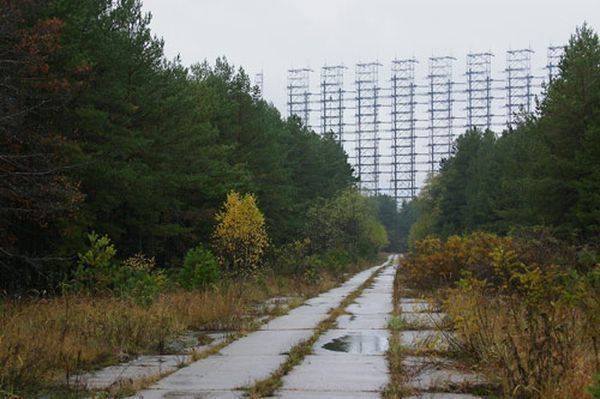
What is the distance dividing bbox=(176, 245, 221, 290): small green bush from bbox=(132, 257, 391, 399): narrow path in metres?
3.32

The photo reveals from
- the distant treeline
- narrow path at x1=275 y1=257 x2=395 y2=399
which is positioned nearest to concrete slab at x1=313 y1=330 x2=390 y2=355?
narrow path at x1=275 y1=257 x2=395 y2=399

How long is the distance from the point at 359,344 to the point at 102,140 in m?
13.6

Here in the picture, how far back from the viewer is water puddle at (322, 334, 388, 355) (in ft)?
35.4

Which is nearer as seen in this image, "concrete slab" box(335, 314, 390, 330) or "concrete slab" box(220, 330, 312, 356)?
"concrete slab" box(220, 330, 312, 356)

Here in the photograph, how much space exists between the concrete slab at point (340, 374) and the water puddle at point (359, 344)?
655 millimetres

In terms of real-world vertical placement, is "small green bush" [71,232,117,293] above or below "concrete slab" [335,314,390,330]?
above

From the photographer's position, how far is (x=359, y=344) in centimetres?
1156

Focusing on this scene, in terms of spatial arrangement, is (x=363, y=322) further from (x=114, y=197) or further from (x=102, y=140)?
(x=102, y=140)

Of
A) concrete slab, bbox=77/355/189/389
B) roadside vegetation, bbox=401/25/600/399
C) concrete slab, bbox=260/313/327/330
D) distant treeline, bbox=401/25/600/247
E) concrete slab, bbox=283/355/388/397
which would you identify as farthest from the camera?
distant treeline, bbox=401/25/600/247

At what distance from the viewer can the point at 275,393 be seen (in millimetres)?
7430

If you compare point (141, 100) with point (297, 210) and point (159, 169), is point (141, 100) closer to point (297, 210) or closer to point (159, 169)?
point (159, 169)

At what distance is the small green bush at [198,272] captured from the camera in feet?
59.4

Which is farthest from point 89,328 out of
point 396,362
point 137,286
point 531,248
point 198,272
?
point 531,248

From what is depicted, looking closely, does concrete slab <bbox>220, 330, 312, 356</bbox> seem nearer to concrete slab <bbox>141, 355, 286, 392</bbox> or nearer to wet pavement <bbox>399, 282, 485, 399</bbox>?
concrete slab <bbox>141, 355, 286, 392</bbox>
